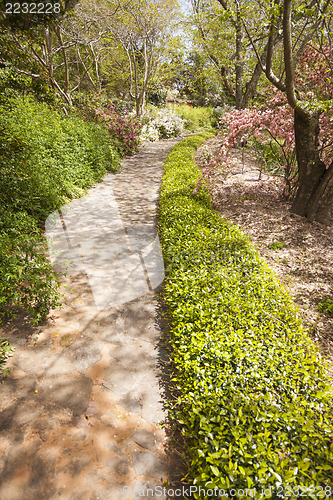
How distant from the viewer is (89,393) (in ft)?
8.14

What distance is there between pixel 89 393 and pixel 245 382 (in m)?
1.54

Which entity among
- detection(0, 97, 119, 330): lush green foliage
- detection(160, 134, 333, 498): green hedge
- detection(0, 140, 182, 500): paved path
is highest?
detection(0, 97, 119, 330): lush green foliage

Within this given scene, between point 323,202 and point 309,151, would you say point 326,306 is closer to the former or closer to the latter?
point 323,202

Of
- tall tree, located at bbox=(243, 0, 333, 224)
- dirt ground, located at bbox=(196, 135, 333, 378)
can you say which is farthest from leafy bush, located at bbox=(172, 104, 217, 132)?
tall tree, located at bbox=(243, 0, 333, 224)

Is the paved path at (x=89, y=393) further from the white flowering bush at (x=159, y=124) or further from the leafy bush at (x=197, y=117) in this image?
the leafy bush at (x=197, y=117)

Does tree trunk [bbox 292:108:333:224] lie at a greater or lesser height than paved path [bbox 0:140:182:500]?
greater

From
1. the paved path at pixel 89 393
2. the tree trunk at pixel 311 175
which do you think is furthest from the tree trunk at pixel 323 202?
the paved path at pixel 89 393

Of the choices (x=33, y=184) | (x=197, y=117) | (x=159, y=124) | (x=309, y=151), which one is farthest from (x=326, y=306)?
(x=197, y=117)

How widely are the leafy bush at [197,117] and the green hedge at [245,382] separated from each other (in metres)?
22.5

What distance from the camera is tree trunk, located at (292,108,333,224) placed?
526 centimetres

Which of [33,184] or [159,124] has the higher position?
[159,124]

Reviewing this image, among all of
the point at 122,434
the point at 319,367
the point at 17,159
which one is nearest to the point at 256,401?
the point at 319,367

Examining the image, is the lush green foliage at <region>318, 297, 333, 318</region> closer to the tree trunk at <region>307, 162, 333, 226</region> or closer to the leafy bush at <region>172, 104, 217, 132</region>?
the tree trunk at <region>307, 162, 333, 226</region>

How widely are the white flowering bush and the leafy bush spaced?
2.47m
